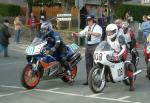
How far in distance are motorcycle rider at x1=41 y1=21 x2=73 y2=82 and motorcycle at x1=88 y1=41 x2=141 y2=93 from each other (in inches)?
56.8

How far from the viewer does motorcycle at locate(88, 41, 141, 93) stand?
11508 millimetres

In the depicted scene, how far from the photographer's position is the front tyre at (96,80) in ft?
37.4

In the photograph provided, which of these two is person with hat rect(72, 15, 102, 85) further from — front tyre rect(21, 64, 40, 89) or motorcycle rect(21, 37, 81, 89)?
front tyre rect(21, 64, 40, 89)

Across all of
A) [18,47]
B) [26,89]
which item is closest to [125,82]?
[26,89]

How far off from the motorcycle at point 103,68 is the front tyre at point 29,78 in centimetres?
158

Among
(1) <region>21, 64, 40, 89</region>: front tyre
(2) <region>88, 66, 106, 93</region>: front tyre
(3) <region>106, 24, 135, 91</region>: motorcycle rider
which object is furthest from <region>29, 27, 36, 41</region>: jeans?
(2) <region>88, 66, 106, 93</region>: front tyre

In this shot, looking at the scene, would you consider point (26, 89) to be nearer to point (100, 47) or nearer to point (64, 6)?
point (100, 47)

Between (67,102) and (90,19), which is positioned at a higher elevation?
(90,19)

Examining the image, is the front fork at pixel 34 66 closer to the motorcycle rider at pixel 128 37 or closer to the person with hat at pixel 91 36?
the person with hat at pixel 91 36

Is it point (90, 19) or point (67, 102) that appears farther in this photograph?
point (90, 19)

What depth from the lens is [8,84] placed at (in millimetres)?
13312

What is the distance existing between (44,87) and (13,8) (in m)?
26.1

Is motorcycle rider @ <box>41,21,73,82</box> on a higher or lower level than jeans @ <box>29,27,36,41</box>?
higher

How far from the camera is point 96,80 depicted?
1156cm
